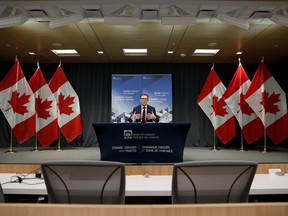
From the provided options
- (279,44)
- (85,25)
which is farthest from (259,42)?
(85,25)

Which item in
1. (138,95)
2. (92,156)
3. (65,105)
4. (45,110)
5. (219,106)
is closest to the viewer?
(92,156)

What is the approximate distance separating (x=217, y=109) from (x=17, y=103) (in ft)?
16.0

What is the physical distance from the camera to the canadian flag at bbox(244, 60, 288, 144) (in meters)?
5.57

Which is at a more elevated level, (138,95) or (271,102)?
(138,95)

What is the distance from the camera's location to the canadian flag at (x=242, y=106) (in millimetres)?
5878

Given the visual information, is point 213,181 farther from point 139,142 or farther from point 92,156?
point 92,156

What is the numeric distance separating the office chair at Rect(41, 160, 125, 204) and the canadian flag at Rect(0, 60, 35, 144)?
4.38 metres

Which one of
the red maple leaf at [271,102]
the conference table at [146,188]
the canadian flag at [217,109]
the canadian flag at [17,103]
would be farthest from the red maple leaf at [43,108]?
the red maple leaf at [271,102]

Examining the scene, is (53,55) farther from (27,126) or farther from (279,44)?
(279,44)

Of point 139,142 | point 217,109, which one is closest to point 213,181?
point 139,142

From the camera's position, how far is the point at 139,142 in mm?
3340

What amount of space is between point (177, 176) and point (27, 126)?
4.91 meters

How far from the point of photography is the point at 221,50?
623 cm

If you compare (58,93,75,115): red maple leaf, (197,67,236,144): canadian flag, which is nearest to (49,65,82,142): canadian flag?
(58,93,75,115): red maple leaf
